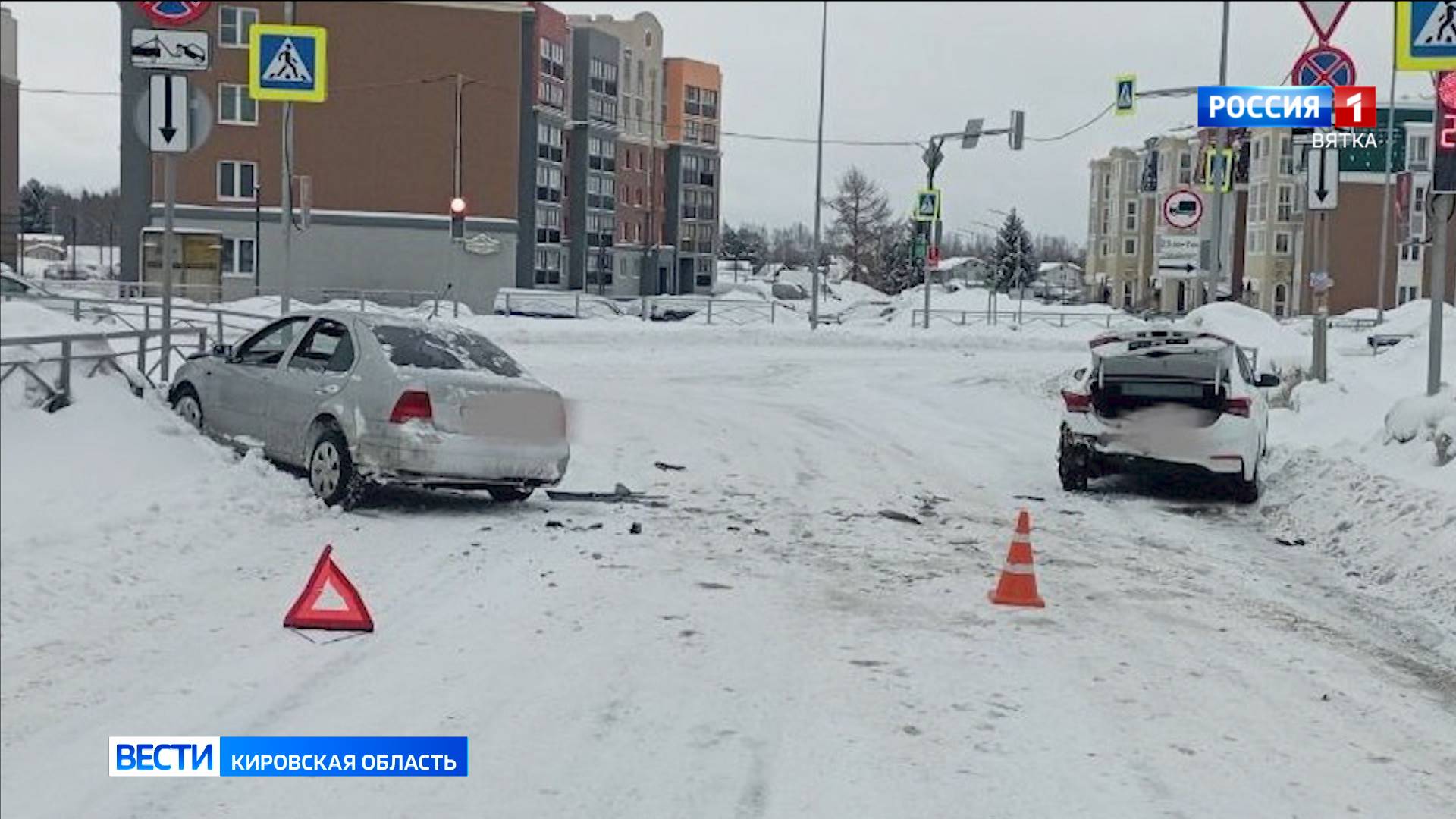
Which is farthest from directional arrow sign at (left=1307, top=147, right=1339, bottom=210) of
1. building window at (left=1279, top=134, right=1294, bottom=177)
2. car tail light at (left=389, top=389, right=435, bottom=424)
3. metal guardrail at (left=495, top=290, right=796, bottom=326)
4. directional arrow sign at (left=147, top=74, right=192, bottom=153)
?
building window at (left=1279, top=134, right=1294, bottom=177)

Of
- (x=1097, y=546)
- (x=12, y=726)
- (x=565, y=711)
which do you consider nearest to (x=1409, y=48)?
(x=1097, y=546)

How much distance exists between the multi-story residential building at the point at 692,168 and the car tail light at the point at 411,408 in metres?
83.1

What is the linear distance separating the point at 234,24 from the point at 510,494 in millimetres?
49226

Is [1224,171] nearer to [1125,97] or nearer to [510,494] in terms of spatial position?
[1125,97]

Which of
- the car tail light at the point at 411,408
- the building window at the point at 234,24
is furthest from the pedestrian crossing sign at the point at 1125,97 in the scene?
the building window at the point at 234,24

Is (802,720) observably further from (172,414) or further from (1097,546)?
(172,414)

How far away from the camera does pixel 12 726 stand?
6.16 m

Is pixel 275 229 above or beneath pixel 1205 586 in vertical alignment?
above

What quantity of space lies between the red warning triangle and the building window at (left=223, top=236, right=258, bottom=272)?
5254cm

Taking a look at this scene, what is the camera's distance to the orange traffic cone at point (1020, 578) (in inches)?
345

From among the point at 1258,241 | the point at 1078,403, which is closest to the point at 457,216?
the point at 1078,403

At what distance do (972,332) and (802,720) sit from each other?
40130mm

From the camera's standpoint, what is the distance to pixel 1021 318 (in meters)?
56.0

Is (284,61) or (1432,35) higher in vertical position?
(284,61)
